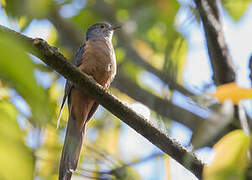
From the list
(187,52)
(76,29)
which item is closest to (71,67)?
(187,52)

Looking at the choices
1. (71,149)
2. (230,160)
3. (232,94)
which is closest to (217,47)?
(71,149)

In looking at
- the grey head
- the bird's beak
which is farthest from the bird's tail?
the bird's beak

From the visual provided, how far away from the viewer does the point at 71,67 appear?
2326 millimetres

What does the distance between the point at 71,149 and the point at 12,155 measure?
3.06 meters

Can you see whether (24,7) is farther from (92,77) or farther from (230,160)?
(92,77)

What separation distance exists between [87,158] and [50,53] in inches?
73.0

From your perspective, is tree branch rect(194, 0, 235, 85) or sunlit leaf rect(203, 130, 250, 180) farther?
tree branch rect(194, 0, 235, 85)

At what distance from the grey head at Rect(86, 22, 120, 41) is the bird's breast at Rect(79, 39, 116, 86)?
1021mm

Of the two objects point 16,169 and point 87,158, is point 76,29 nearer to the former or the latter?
point 87,158

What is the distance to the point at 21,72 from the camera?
2.60ft

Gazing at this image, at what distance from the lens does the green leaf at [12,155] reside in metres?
0.80

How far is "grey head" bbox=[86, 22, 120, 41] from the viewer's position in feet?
19.6

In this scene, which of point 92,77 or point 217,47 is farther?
point 92,77

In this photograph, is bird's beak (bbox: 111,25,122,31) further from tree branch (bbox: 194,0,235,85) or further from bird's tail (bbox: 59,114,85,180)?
tree branch (bbox: 194,0,235,85)
